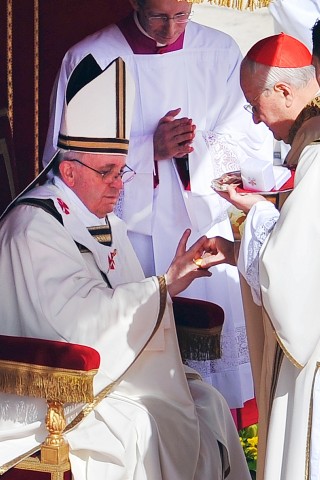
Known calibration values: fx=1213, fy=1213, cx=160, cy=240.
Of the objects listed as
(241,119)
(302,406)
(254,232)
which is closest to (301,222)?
(254,232)

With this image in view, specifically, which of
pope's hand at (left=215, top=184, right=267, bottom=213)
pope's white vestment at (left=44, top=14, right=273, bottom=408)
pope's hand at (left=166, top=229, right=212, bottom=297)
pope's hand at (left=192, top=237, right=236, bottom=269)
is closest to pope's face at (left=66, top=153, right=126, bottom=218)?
pope's hand at (left=166, top=229, right=212, bottom=297)

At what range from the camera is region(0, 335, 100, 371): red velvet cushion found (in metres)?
4.37

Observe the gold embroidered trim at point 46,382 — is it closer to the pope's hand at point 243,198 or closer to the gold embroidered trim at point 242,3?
the pope's hand at point 243,198

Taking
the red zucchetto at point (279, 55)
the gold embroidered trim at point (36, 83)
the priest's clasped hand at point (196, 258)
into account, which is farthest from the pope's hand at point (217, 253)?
the gold embroidered trim at point (36, 83)

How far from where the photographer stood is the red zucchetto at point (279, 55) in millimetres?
4449

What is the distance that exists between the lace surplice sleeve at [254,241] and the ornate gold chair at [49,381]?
0.78 m

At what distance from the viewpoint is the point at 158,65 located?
5.69 m

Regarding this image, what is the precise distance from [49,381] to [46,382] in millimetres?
13

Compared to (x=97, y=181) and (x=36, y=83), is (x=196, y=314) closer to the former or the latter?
(x=97, y=181)

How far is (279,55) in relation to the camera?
446 cm

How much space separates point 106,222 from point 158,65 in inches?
39.9

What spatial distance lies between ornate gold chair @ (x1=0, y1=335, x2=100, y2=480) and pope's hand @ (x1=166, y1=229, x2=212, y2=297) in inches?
19.6

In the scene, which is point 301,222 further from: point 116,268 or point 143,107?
point 143,107

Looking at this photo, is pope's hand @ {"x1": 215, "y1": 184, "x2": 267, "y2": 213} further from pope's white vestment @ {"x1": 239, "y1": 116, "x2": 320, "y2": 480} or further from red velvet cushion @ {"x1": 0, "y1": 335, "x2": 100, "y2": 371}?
red velvet cushion @ {"x1": 0, "y1": 335, "x2": 100, "y2": 371}
